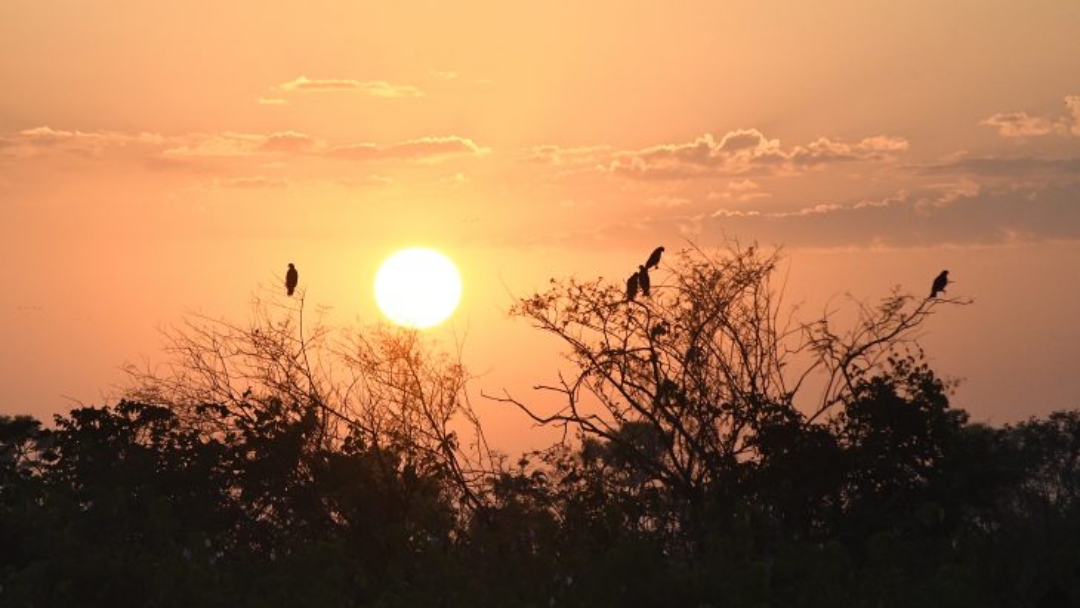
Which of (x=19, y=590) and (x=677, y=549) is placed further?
(x=677, y=549)

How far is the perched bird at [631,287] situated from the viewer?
3111 centimetres

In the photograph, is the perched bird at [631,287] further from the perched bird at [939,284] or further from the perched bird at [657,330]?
the perched bird at [939,284]

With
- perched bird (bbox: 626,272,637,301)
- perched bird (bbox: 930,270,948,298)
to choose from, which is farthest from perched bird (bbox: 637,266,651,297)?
perched bird (bbox: 930,270,948,298)

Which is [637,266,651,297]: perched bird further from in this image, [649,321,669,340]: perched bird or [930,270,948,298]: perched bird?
[930,270,948,298]: perched bird

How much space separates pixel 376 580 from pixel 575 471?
23.2 feet

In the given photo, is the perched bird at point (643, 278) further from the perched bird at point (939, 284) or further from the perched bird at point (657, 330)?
the perched bird at point (939, 284)

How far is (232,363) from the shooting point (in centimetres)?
3459

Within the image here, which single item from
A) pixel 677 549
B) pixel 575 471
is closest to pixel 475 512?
pixel 575 471

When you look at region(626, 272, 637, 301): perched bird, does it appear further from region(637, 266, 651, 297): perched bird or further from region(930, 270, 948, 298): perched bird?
region(930, 270, 948, 298): perched bird

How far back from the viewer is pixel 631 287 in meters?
31.2

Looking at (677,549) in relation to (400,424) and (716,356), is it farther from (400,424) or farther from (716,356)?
(400,424)

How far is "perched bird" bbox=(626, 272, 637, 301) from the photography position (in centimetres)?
3111

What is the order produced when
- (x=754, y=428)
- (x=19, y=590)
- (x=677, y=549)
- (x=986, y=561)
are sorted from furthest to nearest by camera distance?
(x=754, y=428) → (x=677, y=549) → (x=986, y=561) → (x=19, y=590)

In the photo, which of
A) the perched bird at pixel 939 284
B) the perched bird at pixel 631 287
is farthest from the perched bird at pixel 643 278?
the perched bird at pixel 939 284
